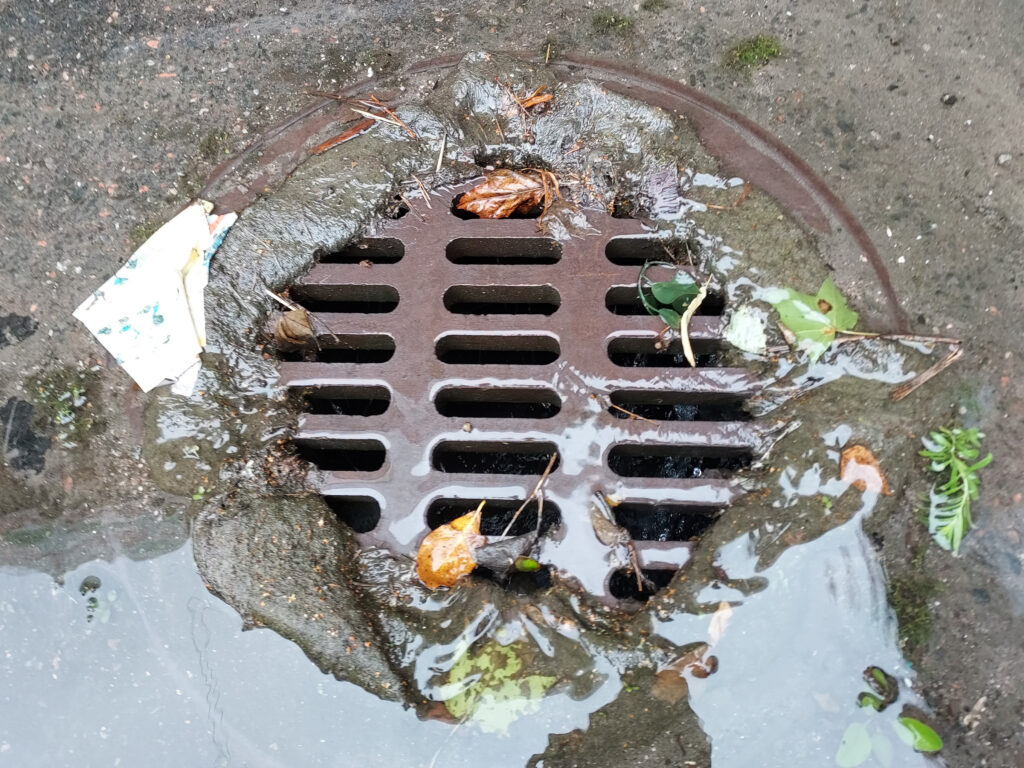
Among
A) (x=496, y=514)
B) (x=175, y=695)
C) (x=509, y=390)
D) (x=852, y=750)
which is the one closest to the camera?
(x=852, y=750)

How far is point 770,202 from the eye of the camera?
1715 millimetres

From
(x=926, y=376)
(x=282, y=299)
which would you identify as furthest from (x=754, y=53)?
(x=282, y=299)

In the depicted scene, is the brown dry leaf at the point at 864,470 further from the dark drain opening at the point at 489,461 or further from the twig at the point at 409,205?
the twig at the point at 409,205

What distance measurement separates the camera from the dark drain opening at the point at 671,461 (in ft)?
5.51

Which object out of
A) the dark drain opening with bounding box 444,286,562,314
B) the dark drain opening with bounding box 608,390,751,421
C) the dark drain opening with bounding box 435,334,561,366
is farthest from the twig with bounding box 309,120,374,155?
the dark drain opening with bounding box 608,390,751,421

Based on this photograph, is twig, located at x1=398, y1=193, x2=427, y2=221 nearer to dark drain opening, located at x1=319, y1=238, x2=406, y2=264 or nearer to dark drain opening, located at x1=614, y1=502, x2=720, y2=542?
dark drain opening, located at x1=319, y1=238, x2=406, y2=264

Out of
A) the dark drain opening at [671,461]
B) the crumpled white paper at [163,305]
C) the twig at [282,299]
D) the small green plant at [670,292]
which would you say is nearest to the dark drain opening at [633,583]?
the dark drain opening at [671,461]

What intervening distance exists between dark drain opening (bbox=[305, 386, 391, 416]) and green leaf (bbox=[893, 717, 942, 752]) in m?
1.37

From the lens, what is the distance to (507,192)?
70.4 inches

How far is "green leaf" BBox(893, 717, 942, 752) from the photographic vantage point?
1505 mm

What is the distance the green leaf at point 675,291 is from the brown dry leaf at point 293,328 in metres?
0.86

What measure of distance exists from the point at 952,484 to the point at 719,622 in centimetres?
61

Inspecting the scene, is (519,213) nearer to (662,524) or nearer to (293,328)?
(293,328)

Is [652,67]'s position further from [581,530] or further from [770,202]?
[581,530]
